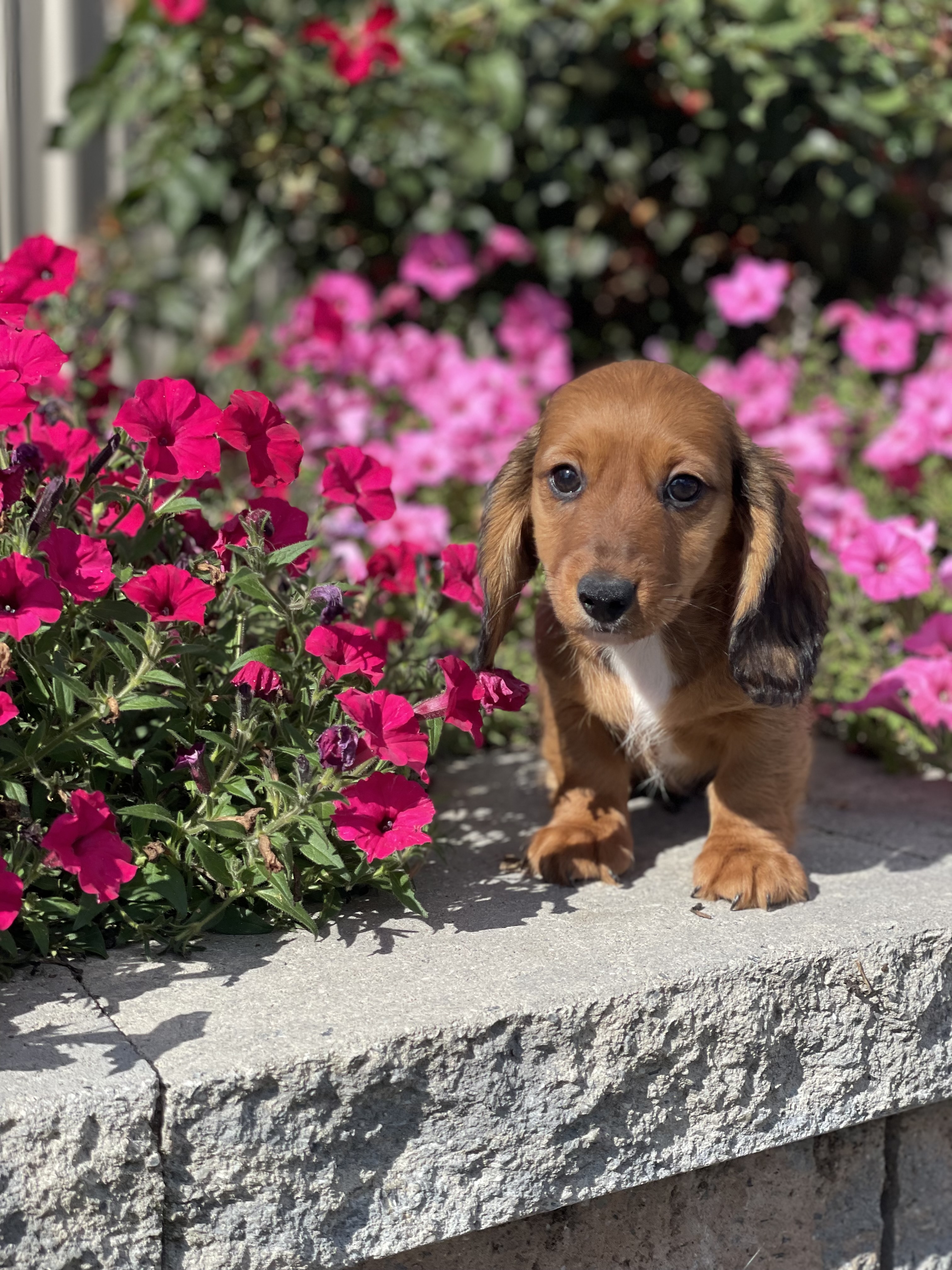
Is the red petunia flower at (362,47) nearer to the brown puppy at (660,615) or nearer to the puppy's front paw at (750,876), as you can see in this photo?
the brown puppy at (660,615)

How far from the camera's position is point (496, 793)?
306 centimetres

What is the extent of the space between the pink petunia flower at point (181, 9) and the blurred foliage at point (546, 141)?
0.14 meters

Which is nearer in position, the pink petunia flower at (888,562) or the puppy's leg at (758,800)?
the puppy's leg at (758,800)

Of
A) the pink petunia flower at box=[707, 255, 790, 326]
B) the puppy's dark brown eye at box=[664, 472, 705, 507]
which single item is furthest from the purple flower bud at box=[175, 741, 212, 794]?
the pink petunia flower at box=[707, 255, 790, 326]

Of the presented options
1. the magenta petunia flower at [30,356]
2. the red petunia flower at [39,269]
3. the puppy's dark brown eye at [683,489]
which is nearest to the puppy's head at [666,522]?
the puppy's dark brown eye at [683,489]

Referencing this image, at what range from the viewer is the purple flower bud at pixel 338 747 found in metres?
2.05

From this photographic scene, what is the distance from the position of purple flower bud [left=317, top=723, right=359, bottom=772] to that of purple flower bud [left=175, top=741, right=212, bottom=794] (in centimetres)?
22

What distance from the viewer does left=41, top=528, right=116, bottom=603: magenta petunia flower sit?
1.96 metres

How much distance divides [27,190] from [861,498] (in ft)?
11.6

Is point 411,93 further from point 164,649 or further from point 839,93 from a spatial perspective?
point 164,649

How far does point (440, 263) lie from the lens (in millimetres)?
5039

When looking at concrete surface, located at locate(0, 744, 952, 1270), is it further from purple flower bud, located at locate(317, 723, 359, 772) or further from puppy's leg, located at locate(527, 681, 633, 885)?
purple flower bud, located at locate(317, 723, 359, 772)

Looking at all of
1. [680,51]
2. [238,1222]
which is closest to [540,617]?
[238,1222]

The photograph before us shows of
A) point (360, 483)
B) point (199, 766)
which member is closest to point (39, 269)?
point (360, 483)
